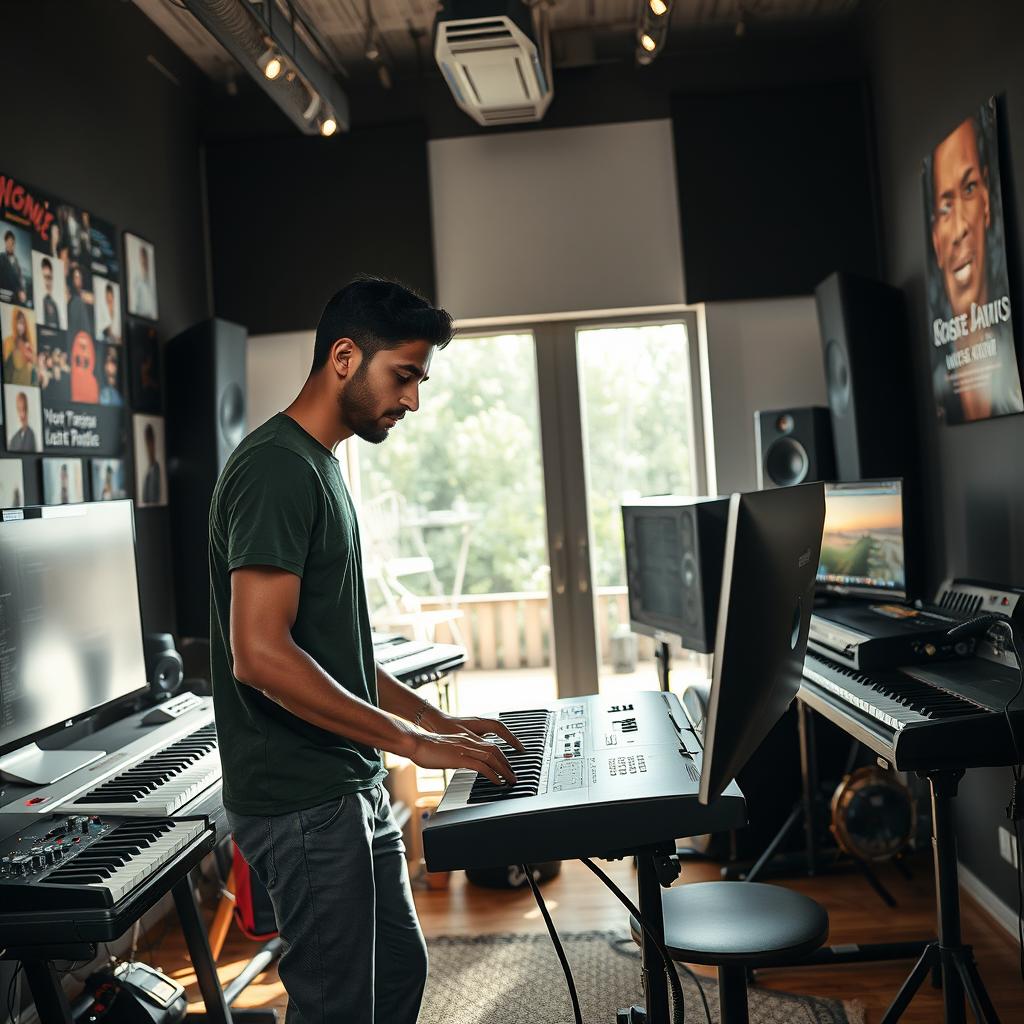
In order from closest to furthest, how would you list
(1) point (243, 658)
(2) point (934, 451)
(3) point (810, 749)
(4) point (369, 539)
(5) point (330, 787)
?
(1) point (243, 658)
(5) point (330, 787)
(3) point (810, 749)
(2) point (934, 451)
(4) point (369, 539)

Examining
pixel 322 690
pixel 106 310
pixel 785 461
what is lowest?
pixel 322 690

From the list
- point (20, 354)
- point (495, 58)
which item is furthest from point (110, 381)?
point (495, 58)

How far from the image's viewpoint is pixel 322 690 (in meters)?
1.51

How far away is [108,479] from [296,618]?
6.83ft

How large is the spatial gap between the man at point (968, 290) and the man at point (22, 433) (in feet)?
9.13

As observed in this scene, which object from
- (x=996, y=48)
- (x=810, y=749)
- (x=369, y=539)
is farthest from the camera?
(x=369, y=539)

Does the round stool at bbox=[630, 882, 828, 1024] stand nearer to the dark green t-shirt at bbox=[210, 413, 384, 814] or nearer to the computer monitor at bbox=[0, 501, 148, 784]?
the dark green t-shirt at bbox=[210, 413, 384, 814]

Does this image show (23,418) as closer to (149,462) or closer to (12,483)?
(12,483)

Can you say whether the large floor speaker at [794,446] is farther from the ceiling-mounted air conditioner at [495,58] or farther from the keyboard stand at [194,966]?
the keyboard stand at [194,966]

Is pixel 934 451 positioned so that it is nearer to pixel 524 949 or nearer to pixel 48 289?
pixel 524 949

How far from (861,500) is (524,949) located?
1.77 m

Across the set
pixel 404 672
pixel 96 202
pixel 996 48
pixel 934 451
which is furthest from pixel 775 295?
pixel 96 202

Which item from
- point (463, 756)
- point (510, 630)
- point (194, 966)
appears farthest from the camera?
point (510, 630)

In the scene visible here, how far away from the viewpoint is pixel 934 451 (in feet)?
12.1
